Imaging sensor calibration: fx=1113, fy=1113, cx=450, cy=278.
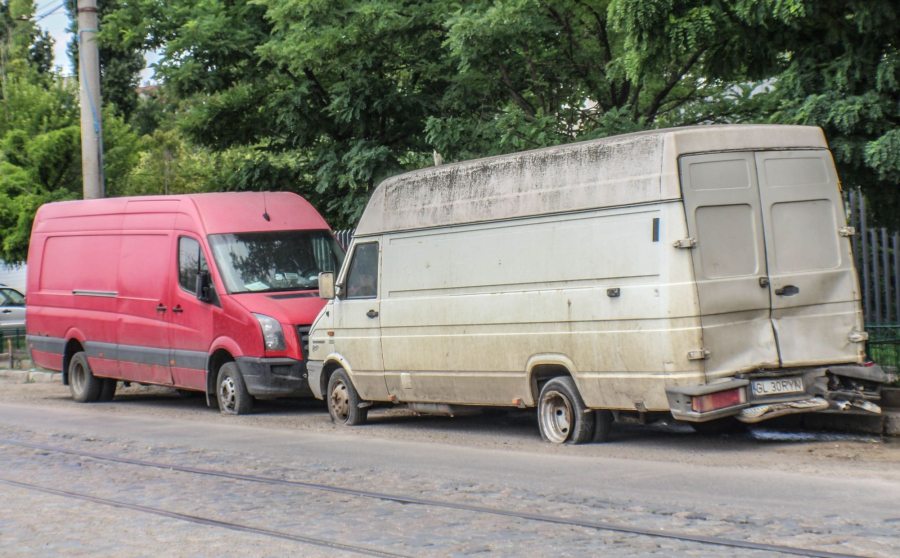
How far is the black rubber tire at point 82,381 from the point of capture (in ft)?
54.3

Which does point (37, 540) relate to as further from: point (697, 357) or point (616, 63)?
point (616, 63)

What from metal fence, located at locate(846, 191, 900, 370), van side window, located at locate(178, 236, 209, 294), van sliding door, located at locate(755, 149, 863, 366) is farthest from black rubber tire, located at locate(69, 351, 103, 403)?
van sliding door, located at locate(755, 149, 863, 366)

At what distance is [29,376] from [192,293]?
861cm

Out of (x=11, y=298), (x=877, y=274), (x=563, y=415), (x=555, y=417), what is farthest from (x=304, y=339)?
(x=11, y=298)

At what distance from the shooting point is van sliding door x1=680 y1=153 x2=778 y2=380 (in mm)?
8727

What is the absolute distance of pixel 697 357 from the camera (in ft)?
28.2

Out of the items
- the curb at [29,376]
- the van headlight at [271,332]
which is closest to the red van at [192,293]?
the van headlight at [271,332]

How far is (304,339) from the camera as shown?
13562mm

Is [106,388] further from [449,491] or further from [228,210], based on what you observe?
[449,491]

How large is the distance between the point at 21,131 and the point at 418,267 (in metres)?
17.9

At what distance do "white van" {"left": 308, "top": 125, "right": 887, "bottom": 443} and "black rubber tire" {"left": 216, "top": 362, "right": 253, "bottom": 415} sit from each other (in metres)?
3.77

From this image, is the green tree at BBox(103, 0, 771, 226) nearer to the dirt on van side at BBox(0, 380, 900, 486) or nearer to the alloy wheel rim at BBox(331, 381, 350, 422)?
the dirt on van side at BBox(0, 380, 900, 486)

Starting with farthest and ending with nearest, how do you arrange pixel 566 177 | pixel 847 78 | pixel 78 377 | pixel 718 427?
1. pixel 78 377
2. pixel 718 427
3. pixel 847 78
4. pixel 566 177

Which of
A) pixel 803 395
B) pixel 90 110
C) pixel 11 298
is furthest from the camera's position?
pixel 11 298
